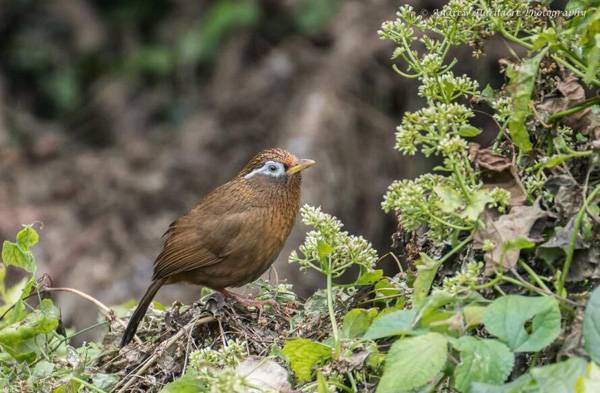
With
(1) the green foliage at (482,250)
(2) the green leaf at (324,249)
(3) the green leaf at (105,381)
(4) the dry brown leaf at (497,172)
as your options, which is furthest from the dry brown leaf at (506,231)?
(3) the green leaf at (105,381)

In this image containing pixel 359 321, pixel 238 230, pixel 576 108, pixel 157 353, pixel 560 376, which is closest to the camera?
A: pixel 560 376

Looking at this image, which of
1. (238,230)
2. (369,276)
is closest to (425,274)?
(369,276)

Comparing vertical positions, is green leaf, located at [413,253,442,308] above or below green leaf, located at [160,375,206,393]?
above

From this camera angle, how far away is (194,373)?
301 cm

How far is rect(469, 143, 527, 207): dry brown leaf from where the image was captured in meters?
2.83

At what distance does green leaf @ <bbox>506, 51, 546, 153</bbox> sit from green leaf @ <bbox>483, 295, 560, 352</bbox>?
0.55 metres

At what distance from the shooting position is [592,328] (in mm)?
2316

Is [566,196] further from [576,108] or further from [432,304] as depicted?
[432,304]

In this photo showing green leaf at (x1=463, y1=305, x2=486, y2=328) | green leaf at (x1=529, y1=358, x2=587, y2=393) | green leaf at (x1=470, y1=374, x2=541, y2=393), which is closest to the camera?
green leaf at (x1=529, y1=358, x2=587, y2=393)

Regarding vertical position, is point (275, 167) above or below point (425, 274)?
above

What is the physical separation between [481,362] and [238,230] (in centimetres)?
277

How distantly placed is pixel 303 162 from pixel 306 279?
2505 millimetres

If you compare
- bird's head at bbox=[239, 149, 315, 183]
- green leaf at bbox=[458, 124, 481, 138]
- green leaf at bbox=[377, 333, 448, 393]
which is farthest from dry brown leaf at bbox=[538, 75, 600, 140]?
bird's head at bbox=[239, 149, 315, 183]

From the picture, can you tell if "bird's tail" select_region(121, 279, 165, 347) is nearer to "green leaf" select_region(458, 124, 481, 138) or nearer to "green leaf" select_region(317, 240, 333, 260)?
"green leaf" select_region(317, 240, 333, 260)
